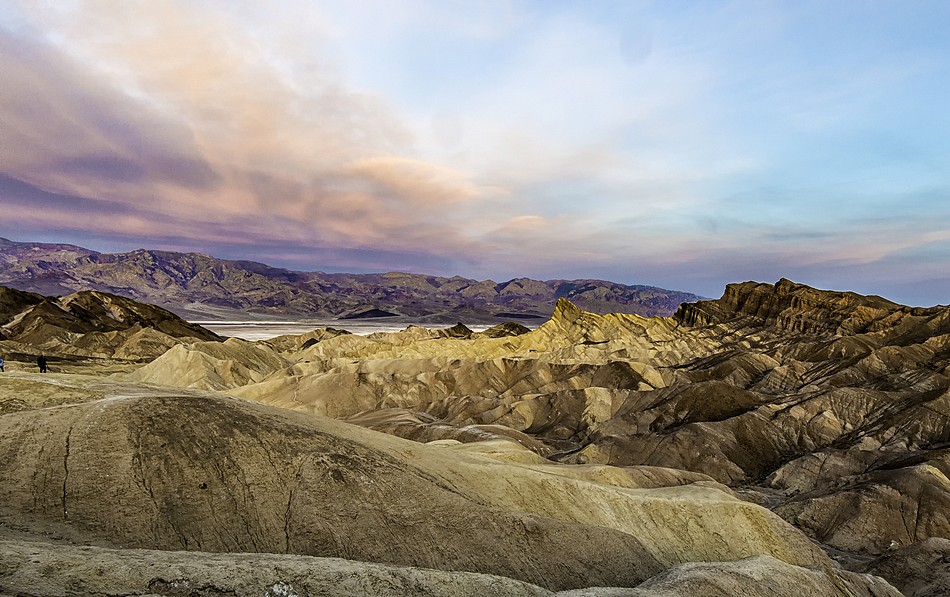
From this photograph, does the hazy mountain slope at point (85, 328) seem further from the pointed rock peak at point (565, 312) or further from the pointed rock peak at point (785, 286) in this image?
the pointed rock peak at point (785, 286)

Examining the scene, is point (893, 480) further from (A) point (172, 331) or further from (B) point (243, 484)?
(A) point (172, 331)

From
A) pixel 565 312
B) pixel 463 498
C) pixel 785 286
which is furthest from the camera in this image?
pixel 565 312

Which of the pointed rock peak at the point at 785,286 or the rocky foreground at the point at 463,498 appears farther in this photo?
the pointed rock peak at the point at 785,286

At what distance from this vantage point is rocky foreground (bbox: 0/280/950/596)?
38.0ft

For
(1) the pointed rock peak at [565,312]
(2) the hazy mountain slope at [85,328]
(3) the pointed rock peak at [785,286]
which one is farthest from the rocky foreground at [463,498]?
(2) the hazy mountain slope at [85,328]

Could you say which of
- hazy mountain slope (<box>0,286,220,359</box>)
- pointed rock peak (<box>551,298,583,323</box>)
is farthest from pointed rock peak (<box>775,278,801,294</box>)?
hazy mountain slope (<box>0,286,220,359</box>)

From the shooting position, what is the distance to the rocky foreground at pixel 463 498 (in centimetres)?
1157

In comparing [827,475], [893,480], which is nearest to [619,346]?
[827,475]

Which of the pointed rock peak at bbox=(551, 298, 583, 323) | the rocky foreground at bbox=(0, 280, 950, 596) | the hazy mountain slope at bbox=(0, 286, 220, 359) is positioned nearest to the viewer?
the rocky foreground at bbox=(0, 280, 950, 596)

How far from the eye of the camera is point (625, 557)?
18.3m

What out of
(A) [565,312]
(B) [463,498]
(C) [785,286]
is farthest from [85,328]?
(C) [785,286]

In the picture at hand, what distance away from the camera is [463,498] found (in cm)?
1872

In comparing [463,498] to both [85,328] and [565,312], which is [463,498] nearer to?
[565,312]

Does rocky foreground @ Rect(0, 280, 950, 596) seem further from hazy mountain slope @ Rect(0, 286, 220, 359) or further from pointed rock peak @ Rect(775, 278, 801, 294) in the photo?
hazy mountain slope @ Rect(0, 286, 220, 359)
